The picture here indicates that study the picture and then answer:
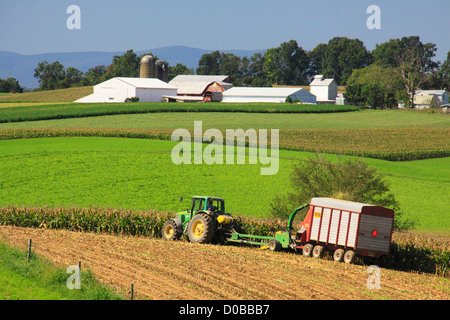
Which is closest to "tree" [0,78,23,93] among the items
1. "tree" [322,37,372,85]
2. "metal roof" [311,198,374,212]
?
"tree" [322,37,372,85]

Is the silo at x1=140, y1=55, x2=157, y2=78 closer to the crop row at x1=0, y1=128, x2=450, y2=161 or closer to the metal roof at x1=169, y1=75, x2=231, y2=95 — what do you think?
the metal roof at x1=169, y1=75, x2=231, y2=95

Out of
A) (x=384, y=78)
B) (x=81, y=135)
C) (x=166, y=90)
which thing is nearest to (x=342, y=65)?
(x=384, y=78)

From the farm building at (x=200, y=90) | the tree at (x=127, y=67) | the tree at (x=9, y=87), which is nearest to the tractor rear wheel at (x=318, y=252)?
the farm building at (x=200, y=90)

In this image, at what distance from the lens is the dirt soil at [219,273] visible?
49.2 feet

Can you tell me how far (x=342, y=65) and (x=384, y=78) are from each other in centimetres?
5374

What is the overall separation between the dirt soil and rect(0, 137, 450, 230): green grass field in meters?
11.8

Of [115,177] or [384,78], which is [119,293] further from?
[384,78]

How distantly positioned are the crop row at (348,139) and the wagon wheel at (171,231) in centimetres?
3023

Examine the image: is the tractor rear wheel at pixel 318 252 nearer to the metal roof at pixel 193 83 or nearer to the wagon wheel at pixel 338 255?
the wagon wheel at pixel 338 255

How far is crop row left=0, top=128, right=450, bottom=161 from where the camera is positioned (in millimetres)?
56281

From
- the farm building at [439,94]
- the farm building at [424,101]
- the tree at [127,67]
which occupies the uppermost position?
the tree at [127,67]

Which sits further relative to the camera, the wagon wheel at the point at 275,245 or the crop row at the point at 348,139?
the crop row at the point at 348,139

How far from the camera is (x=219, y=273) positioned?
1717 cm

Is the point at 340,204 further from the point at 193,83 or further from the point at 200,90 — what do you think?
the point at 193,83
